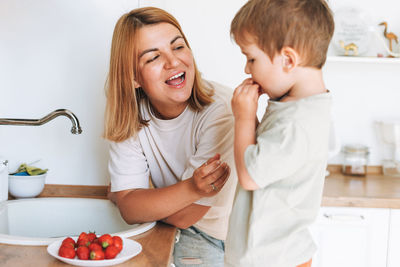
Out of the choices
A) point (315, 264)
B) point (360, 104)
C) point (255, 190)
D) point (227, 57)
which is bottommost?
point (315, 264)

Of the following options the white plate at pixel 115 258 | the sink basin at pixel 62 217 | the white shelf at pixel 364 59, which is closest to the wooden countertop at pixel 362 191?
the white shelf at pixel 364 59

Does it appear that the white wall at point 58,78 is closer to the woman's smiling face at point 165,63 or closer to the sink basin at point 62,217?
the sink basin at point 62,217

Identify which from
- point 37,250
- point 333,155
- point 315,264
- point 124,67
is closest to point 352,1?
point 333,155

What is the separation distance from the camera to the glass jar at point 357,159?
2.61 meters

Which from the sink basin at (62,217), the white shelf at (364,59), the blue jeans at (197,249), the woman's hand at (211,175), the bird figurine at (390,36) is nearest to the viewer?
the woman's hand at (211,175)

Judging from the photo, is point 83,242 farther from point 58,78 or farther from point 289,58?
point 58,78

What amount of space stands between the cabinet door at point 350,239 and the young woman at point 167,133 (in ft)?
2.31

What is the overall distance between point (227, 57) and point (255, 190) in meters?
1.18

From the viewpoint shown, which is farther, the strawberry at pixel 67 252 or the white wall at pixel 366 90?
the white wall at pixel 366 90

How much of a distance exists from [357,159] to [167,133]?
1379 mm

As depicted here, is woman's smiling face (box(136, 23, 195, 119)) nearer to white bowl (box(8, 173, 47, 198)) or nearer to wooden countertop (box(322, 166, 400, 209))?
white bowl (box(8, 173, 47, 198))

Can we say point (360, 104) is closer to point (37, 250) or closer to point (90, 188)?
point (90, 188)

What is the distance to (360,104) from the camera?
2727 mm

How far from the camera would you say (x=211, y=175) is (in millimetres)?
1307
